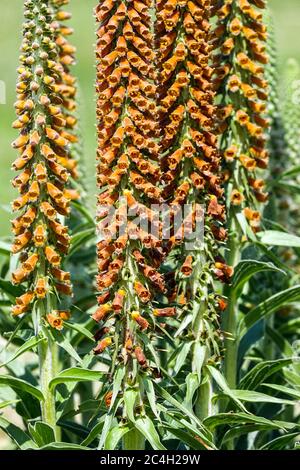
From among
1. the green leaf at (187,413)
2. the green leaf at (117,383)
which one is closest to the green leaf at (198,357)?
the green leaf at (187,413)

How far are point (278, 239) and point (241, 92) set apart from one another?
87cm

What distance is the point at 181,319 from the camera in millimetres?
5434

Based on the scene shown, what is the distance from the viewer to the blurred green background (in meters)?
21.2

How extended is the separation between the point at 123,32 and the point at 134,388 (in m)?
1.72

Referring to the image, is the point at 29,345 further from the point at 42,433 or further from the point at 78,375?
the point at 42,433

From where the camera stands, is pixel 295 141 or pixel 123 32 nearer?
pixel 123 32

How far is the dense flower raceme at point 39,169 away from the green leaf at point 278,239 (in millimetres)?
1275

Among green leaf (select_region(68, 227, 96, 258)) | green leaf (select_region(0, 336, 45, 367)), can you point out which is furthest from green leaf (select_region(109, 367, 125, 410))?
green leaf (select_region(68, 227, 96, 258))

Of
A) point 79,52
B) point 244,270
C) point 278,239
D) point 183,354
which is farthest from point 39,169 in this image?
point 79,52

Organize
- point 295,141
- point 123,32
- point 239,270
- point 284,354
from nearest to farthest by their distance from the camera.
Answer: point 123,32 → point 239,270 → point 284,354 → point 295,141

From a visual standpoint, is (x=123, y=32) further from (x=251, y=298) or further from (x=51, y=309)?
(x=251, y=298)

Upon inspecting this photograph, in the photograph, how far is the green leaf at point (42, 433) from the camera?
17.2 ft

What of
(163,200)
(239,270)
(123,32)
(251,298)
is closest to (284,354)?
(251,298)

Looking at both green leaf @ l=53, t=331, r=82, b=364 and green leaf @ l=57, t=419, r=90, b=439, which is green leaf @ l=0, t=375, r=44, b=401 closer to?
green leaf @ l=53, t=331, r=82, b=364
